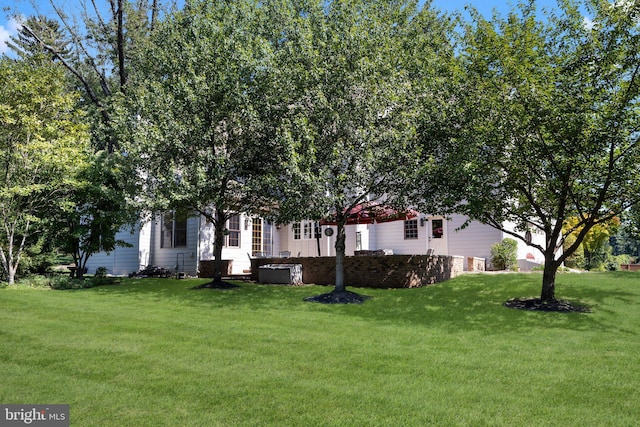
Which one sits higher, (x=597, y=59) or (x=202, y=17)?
(x=202, y=17)

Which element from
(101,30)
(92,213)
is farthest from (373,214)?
(101,30)

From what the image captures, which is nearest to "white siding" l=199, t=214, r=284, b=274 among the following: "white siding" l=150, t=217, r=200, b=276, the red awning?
"white siding" l=150, t=217, r=200, b=276

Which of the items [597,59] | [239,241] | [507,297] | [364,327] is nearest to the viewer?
[364,327]

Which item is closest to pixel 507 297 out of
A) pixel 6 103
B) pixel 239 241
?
pixel 239 241

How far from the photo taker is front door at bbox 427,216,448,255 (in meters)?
21.1

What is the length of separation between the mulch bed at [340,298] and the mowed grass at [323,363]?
66 cm

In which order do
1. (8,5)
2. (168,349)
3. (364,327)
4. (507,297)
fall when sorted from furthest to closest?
(8,5)
(507,297)
(364,327)
(168,349)

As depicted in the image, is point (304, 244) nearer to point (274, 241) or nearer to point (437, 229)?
point (274, 241)

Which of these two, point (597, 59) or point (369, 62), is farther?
point (369, 62)

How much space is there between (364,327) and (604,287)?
8.49 metres

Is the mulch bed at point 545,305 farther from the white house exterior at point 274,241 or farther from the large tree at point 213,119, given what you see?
the white house exterior at point 274,241

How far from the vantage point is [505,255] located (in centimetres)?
1864

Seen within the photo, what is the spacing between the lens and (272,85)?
42.9 ft

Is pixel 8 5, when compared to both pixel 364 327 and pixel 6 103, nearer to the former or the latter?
pixel 6 103
